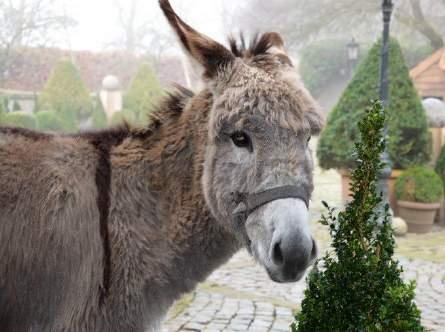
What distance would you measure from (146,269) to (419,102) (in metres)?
9.66

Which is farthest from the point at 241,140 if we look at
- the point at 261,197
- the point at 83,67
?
the point at 83,67

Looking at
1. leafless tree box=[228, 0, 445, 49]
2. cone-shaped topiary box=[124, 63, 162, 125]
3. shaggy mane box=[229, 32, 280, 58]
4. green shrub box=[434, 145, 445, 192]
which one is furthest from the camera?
cone-shaped topiary box=[124, 63, 162, 125]

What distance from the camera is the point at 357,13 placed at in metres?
28.9

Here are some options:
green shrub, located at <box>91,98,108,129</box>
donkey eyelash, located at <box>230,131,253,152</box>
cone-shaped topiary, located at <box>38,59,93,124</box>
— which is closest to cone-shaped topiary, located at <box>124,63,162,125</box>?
green shrub, located at <box>91,98,108,129</box>

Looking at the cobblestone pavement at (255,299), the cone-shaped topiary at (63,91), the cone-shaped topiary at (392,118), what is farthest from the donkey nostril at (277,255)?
the cone-shaped topiary at (63,91)

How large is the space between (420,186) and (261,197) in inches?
339

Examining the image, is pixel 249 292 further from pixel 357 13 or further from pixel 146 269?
pixel 357 13

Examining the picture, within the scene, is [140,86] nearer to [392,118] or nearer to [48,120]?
[48,120]

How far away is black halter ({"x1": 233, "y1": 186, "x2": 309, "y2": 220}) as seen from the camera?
2.25 meters

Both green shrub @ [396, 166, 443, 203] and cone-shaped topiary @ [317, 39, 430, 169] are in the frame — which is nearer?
green shrub @ [396, 166, 443, 203]

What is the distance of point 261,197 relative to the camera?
2281 millimetres

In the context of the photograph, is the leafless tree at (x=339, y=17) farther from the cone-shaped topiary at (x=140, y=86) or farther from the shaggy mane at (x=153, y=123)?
the shaggy mane at (x=153, y=123)

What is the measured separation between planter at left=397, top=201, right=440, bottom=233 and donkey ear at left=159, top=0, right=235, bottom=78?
28.0ft

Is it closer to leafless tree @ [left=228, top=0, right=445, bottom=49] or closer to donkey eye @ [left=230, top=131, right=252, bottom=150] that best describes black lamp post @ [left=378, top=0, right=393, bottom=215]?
donkey eye @ [left=230, top=131, right=252, bottom=150]
